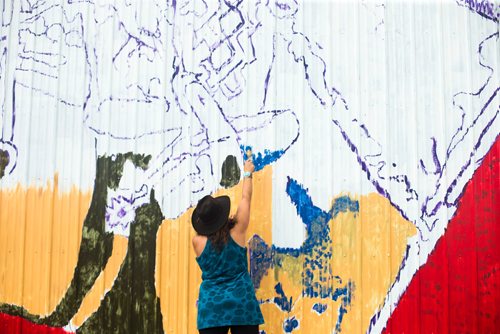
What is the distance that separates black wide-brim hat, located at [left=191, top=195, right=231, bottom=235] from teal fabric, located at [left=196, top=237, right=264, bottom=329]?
120 mm

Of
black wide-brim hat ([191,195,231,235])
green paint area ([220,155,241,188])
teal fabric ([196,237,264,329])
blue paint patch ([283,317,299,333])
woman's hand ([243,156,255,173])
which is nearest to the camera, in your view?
teal fabric ([196,237,264,329])

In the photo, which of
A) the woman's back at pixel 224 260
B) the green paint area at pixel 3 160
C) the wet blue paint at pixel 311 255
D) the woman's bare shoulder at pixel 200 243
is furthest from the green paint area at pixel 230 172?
the green paint area at pixel 3 160

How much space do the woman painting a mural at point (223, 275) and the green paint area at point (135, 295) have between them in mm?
761

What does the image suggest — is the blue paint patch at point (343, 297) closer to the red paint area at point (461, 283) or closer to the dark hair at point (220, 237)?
the red paint area at point (461, 283)

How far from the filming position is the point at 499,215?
188 inches

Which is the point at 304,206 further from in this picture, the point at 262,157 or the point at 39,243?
the point at 39,243

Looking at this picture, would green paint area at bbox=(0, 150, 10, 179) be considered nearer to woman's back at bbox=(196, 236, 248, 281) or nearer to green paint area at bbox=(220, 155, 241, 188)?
green paint area at bbox=(220, 155, 241, 188)

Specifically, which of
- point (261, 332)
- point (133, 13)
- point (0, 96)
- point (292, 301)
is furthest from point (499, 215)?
point (0, 96)

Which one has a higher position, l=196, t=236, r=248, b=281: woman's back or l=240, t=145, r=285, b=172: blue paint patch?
l=240, t=145, r=285, b=172: blue paint patch

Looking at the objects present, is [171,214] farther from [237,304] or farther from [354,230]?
[354,230]

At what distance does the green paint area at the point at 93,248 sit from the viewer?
470cm

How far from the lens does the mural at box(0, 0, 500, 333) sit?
Result: 4680 mm

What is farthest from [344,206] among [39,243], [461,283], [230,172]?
[39,243]

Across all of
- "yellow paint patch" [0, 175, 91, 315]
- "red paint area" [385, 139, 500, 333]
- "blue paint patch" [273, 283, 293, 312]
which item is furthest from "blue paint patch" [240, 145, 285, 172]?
"red paint area" [385, 139, 500, 333]
